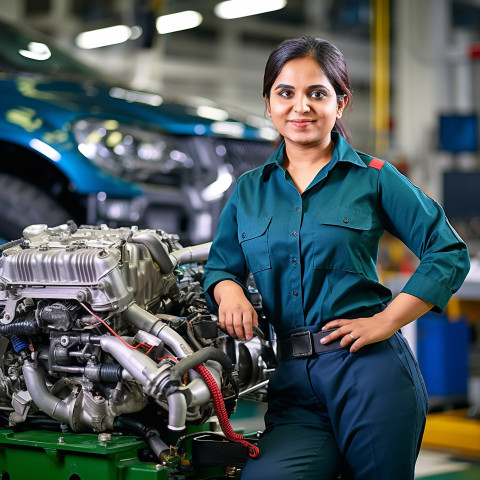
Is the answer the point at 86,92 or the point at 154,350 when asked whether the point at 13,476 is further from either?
the point at 86,92

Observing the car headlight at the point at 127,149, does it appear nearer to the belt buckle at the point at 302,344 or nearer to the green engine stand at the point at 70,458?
the green engine stand at the point at 70,458

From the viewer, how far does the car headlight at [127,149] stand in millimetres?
3998

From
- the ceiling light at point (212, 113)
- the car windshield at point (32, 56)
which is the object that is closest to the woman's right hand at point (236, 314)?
the ceiling light at point (212, 113)

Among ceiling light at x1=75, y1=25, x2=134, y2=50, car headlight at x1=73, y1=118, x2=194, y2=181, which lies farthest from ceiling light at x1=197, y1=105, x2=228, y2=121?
ceiling light at x1=75, y1=25, x2=134, y2=50

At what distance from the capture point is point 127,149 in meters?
4.11

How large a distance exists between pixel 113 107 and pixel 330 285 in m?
2.41

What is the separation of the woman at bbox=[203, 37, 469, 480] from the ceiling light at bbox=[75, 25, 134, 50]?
13.5 metres

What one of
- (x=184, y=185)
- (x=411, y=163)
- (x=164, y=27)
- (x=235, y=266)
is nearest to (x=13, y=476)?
(x=235, y=266)

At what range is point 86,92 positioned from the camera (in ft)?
14.6

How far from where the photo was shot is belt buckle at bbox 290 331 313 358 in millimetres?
2168

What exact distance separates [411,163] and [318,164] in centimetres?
1060

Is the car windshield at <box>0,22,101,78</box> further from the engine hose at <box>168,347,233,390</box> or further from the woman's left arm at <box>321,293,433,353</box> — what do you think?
the woman's left arm at <box>321,293,433,353</box>

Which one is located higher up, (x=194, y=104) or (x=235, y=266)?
(x=194, y=104)

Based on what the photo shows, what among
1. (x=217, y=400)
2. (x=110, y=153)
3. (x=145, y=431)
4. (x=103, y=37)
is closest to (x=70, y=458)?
(x=145, y=431)
